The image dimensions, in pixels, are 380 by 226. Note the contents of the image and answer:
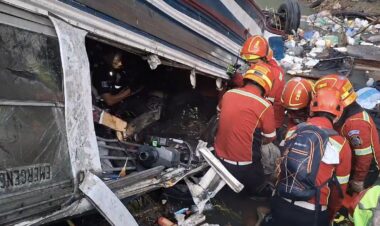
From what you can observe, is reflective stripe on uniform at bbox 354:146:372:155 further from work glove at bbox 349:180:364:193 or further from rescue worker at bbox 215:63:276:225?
rescue worker at bbox 215:63:276:225

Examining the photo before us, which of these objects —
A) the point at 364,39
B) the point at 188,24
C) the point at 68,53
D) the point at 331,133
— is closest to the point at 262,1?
the point at 364,39

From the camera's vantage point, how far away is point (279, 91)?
5082 mm

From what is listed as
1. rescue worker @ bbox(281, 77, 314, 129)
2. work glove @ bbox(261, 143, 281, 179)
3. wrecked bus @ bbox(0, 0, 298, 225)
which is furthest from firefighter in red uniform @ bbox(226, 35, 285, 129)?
wrecked bus @ bbox(0, 0, 298, 225)

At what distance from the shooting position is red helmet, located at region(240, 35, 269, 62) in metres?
5.04

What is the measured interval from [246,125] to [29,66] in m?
2.22

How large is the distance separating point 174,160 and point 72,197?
1546 mm

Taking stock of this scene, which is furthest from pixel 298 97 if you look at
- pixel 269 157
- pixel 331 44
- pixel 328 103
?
pixel 331 44

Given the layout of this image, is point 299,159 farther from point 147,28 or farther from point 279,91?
point 279,91

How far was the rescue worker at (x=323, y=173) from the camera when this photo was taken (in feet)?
10.3

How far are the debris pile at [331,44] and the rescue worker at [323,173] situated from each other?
440 cm

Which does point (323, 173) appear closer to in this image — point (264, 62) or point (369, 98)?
point (264, 62)

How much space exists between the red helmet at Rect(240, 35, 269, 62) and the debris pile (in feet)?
8.96

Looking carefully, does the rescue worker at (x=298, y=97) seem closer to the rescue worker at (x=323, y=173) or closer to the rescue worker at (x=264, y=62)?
the rescue worker at (x=323, y=173)

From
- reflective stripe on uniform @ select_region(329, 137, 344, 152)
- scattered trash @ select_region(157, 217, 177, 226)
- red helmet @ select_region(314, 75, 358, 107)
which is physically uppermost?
red helmet @ select_region(314, 75, 358, 107)
